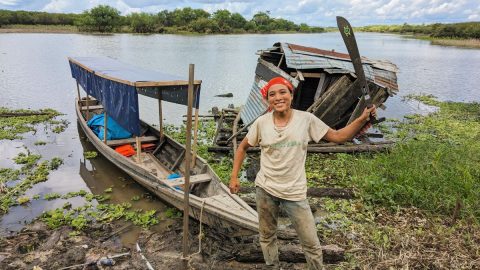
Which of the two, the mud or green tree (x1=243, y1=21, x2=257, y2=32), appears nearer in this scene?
the mud

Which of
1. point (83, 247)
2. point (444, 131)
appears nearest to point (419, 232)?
point (83, 247)

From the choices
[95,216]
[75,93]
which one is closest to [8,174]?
[95,216]

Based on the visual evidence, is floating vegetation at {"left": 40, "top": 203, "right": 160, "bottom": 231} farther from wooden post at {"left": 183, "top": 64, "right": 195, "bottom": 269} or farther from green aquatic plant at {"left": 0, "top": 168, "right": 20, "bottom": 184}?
green aquatic plant at {"left": 0, "top": 168, "right": 20, "bottom": 184}

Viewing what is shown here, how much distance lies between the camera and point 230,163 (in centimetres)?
868

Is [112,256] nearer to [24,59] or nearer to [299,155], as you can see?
[299,155]

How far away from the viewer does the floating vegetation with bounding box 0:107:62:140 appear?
34.9 ft

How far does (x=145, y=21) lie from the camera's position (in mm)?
70875

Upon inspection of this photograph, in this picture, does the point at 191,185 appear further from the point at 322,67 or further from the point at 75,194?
the point at 322,67

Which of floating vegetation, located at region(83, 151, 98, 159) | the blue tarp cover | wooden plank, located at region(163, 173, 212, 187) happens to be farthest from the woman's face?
floating vegetation, located at region(83, 151, 98, 159)

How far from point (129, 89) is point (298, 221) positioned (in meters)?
4.82

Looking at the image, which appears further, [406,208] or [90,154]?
[90,154]

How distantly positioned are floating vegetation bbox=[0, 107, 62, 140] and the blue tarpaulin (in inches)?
140

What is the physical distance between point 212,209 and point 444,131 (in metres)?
9.87

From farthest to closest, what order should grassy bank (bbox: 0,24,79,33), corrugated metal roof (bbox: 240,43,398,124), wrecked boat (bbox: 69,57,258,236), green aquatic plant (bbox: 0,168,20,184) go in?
1. grassy bank (bbox: 0,24,79,33)
2. corrugated metal roof (bbox: 240,43,398,124)
3. green aquatic plant (bbox: 0,168,20,184)
4. wrecked boat (bbox: 69,57,258,236)
